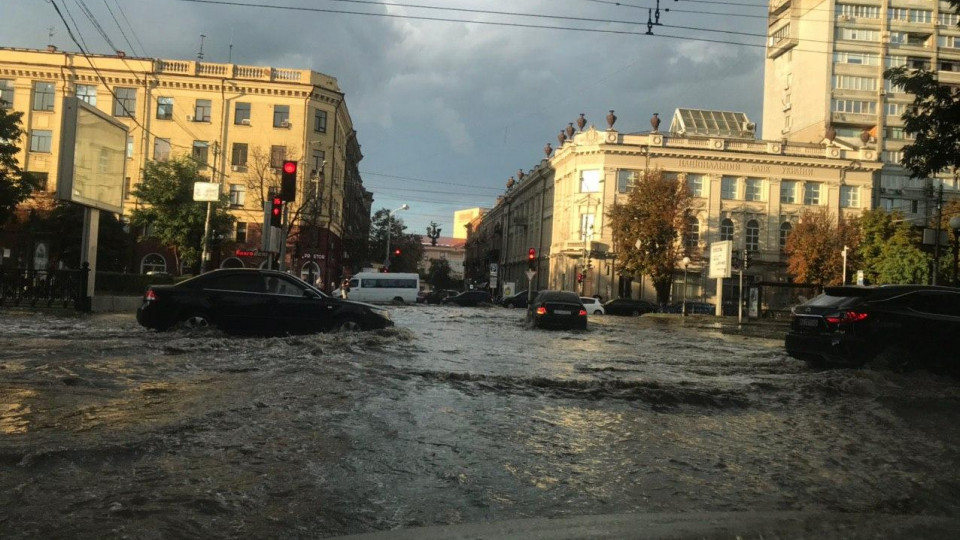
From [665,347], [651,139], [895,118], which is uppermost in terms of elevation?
[895,118]

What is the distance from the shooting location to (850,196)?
61.2 meters

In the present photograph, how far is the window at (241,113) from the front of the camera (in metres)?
52.0

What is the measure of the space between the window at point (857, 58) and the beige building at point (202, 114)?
52.6 m

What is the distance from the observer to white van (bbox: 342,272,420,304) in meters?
45.1

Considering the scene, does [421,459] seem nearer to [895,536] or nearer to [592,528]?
[592,528]

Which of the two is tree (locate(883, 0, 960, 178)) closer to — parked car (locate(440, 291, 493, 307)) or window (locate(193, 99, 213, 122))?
parked car (locate(440, 291, 493, 307))

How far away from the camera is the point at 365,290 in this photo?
45.2m

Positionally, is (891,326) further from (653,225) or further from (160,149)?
(160,149)

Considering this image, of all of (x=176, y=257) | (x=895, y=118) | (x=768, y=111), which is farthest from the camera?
(x=768, y=111)

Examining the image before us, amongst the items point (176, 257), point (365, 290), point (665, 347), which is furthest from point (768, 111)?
point (665, 347)

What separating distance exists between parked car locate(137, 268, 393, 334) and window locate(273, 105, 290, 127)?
4230 centimetres

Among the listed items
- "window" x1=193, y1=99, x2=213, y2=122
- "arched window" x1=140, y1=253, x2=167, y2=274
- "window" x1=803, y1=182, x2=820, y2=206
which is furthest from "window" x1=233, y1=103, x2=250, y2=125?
"window" x1=803, y1=182, x2=820, y2=206

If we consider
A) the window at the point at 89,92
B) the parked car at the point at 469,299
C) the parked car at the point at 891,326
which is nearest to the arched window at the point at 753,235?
the parked car at the point at 469,299

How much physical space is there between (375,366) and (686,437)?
4.70m
